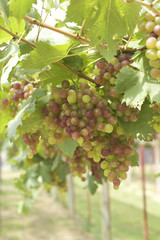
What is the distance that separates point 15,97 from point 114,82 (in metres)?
0.47

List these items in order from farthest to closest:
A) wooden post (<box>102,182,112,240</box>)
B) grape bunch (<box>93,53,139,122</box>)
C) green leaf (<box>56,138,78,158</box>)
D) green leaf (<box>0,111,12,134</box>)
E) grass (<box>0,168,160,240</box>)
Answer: grass (<box>0,168,160,240</box>) < wooden post (<box>102,182,112,240</box>) < green leaf (<box>0,111,12,134</box>) < green leaf (<box>56,138,78,158</box>) < grape bunch (<box>93,53,139,122</box>)

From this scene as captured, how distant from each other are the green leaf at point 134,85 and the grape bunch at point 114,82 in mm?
45

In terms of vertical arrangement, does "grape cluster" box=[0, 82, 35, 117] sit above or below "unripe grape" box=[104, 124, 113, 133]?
above

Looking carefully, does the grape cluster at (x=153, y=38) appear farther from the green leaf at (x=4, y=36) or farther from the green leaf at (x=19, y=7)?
the green leaf at (x=4, y=36)

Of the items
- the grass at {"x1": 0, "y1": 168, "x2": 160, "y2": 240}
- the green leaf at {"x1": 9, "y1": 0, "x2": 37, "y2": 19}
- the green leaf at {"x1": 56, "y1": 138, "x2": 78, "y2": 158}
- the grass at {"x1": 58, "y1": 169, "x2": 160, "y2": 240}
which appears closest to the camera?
the green leaf at {"x1": 9, "y1": 0, "x2": 37, "y2": 19}

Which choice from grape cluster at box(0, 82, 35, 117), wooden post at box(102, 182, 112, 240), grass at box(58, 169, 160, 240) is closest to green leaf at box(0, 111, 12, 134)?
grape cluster at box(0, 82, 35, 117)

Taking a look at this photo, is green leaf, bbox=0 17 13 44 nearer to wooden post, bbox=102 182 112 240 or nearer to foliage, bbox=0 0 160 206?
foliage, bbox=0 0 160 206

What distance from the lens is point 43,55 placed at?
80cm

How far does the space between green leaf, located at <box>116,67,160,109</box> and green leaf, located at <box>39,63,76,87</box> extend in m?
0.23

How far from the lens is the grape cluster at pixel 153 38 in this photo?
616mm

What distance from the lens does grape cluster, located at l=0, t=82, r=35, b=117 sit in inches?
42.8

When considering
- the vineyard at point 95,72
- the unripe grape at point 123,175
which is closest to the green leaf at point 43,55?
the vineyard at point 95,72

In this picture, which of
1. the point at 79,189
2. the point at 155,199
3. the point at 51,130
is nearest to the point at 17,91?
the point at 51,130

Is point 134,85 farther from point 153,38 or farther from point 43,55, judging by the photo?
point 43,55
